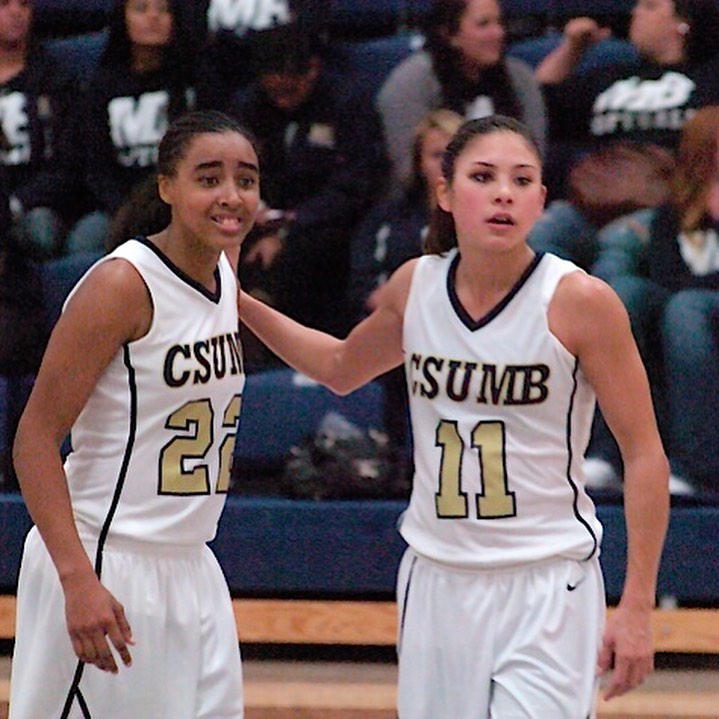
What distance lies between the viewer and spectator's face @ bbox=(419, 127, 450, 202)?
493 centimetres

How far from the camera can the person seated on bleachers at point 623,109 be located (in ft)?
16.4

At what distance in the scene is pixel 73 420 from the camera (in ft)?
8.34

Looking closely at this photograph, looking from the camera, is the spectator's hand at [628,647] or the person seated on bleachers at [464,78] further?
the person seated on bleachers at [464,78]

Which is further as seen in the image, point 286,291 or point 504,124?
point 286,291

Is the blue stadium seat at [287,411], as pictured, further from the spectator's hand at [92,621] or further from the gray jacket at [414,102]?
the spectator's hand at [92,621]

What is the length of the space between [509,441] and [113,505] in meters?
0.71

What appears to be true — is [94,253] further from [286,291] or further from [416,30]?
[416,30]


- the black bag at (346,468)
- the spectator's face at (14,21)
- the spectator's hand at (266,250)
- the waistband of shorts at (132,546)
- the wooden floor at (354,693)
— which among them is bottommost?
the wooden floor at (354,693)

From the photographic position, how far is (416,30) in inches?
225

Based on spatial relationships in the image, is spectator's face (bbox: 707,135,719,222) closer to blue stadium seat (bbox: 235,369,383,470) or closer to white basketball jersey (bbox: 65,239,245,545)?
blue stadium seat (bbox: 235,369,383,470)

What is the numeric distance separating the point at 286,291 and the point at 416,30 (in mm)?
1321

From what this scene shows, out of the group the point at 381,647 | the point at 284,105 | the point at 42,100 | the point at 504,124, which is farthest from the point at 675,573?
the point at 42,100

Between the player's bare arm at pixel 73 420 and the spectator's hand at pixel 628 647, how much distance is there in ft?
2.65

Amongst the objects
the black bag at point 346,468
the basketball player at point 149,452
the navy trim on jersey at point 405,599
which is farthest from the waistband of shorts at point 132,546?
the black bag at point 346,468
